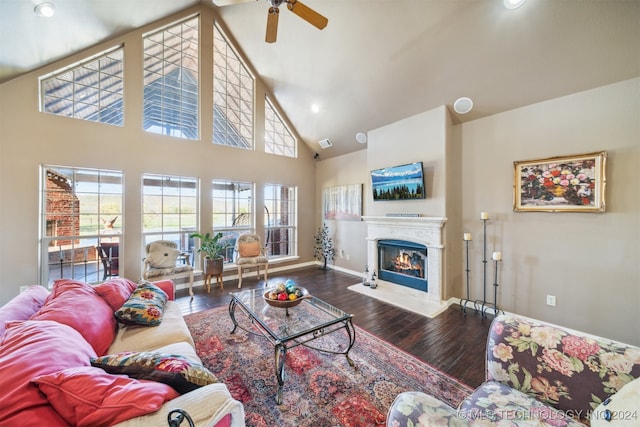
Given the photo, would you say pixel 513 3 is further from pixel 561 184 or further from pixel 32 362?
pixel 32 362

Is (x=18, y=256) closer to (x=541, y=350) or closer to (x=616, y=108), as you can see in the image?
(x=541, y=350)

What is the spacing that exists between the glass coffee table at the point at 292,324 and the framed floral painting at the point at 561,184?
9.13ft

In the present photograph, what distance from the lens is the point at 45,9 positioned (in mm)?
2443

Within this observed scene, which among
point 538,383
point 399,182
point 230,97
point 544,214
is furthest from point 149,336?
point 230,97

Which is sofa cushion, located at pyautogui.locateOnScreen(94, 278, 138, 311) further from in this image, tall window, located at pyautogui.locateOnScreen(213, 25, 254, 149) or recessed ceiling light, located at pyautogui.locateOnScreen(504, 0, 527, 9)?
recessed ceiling light, located at pyautogui.locateOnScreen(504, 0, 527, 9)

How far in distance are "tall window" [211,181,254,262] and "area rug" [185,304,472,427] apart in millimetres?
2473

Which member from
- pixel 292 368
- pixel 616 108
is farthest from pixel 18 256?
pixel 616 108

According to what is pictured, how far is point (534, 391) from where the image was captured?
1.29m

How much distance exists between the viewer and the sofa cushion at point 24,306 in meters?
1.35

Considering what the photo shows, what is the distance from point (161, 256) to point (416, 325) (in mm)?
3970

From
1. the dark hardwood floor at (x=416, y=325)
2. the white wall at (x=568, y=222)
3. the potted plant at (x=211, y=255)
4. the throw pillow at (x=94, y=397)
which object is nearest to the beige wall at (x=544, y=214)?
the white wall at (x=568, y=222)

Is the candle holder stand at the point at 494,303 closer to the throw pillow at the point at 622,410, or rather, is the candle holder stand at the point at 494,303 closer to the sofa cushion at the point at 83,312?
the throw pillow at the point at 622,410

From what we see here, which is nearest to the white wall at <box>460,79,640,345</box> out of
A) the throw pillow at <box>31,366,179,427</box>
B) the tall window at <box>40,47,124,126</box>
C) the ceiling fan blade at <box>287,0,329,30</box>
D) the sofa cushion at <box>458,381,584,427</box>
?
the sofa cushion at <box>458,381,584,427</box>

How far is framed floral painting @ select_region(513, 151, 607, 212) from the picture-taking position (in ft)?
8.43
